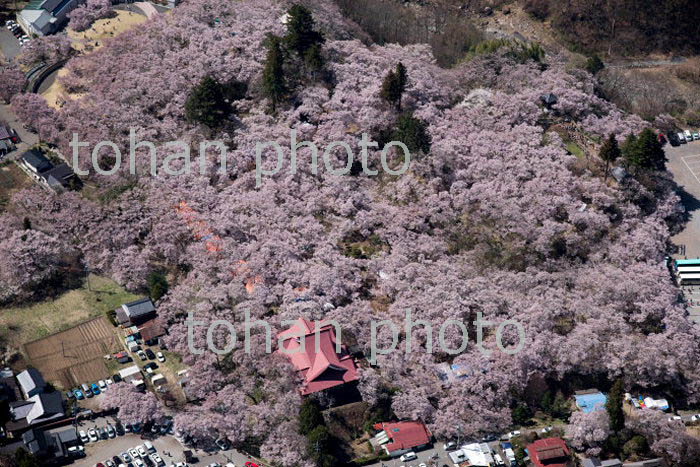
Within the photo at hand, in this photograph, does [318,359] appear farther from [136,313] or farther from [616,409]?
[616,409]

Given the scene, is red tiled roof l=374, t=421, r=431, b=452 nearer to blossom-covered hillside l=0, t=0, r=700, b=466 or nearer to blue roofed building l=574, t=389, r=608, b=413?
blossom-covered hillside l=0, t=0, r=700, b=466

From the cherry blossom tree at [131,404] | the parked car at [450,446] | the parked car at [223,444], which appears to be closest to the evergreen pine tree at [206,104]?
the cherry blossom tree at [131,404]

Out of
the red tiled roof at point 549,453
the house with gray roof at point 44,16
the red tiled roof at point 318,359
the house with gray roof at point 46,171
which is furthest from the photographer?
the house with gray roof at point 44,16

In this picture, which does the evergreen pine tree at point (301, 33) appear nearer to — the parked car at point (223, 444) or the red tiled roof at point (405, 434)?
the red tiled roof at point (405, 434)

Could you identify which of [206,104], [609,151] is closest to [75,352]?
[206,104]

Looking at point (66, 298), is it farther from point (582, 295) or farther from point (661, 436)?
point (661, 436)

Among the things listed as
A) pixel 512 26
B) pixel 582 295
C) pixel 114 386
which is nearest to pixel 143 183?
pixel 114 386
